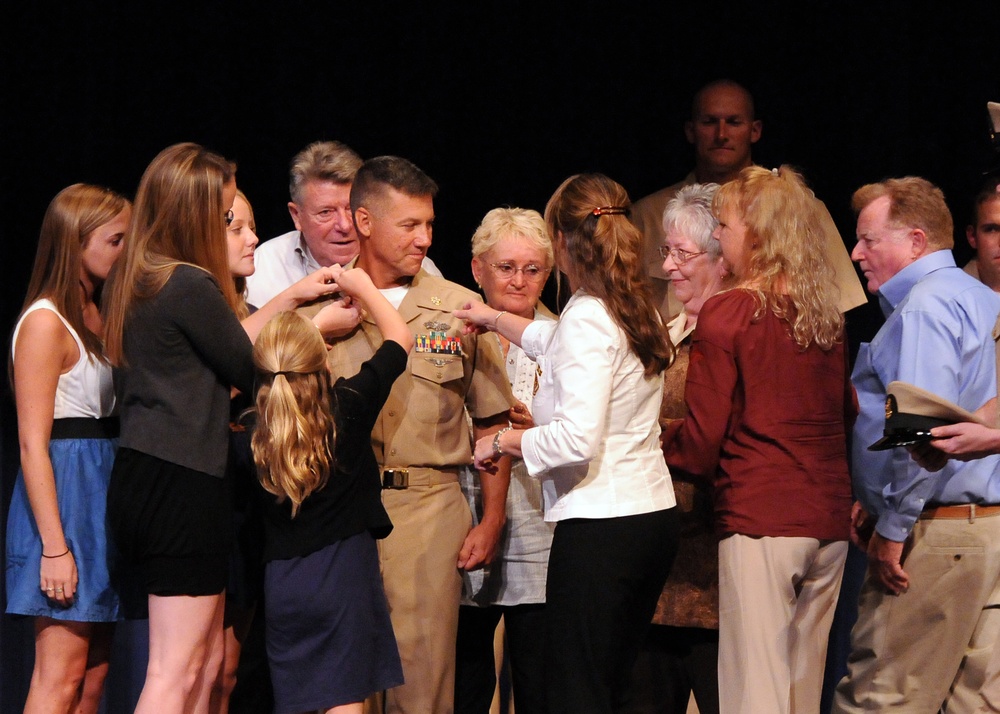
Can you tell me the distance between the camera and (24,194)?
4.58 metres

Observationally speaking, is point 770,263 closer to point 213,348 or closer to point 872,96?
point 213,348

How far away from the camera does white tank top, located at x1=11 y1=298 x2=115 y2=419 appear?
3076 millimetres

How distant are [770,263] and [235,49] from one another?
268 centimetres

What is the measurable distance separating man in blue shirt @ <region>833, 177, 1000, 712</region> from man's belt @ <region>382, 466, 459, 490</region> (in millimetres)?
1193

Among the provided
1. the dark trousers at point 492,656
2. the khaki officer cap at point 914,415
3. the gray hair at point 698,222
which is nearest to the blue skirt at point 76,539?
the dark trousers at point 492,656

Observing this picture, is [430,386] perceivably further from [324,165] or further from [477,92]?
[477,92]

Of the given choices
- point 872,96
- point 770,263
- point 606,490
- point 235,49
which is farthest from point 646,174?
point 606,490

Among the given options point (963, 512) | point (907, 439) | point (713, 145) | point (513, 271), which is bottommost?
point (963, 512)

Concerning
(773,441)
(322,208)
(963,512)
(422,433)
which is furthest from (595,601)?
(322,208)

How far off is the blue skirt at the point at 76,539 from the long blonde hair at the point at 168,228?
0.45m

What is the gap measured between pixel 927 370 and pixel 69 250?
227 cm

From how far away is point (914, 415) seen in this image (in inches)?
109

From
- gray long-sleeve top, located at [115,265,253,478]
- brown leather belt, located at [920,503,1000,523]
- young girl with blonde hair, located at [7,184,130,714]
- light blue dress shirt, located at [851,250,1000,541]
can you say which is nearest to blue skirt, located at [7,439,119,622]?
young girl with blonde hair, located at [7,184,130,714]

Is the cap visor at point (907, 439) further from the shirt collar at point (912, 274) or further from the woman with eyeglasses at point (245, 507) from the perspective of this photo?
the woman with eyeglasses at point (245, 507)
